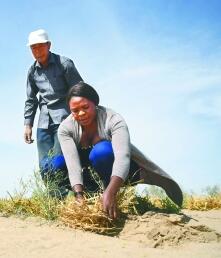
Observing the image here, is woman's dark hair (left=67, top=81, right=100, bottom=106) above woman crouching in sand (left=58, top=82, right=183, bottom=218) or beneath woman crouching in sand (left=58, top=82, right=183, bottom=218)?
above

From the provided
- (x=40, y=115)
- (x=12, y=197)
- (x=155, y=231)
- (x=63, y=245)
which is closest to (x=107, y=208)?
(x=155, y=231)

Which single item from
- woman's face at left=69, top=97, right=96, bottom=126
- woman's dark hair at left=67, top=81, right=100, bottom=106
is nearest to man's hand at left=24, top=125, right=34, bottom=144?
woman's dark hair at left=67, top=81, right=100, bottom=106

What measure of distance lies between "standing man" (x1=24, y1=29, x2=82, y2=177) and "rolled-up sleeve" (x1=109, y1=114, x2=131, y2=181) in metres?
1.10

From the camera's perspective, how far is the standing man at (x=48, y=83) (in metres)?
5.30

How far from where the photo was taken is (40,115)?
553 centimetres

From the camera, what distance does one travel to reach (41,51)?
5.30m

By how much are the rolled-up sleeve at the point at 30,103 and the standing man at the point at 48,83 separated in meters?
0.08

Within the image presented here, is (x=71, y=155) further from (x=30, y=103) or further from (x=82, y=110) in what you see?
(x=30, y=103)

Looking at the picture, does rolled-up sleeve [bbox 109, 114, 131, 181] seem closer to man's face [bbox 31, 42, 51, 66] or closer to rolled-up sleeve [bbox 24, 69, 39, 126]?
man's face [bbox 31, 42, 51, 66]

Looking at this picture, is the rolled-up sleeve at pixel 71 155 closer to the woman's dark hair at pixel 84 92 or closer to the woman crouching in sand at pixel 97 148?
the woman crouching in sand at pixel 97 148

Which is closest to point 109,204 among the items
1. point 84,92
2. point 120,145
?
point 120,145

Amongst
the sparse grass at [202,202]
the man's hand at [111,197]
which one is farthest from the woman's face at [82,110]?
the sparse grass at [202,202]

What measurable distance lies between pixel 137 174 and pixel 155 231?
1023 millimetres

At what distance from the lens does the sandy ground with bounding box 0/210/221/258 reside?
10.2 ft
